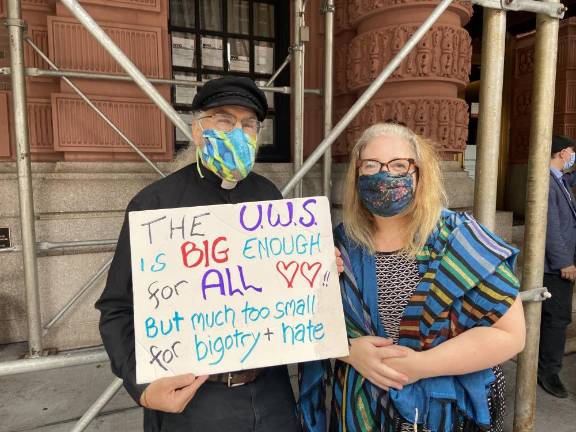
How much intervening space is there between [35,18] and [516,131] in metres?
6.96

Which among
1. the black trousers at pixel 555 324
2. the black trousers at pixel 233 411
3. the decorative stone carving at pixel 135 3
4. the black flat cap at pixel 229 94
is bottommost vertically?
the black trousers at pixel 555 324

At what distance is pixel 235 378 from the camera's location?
1246 mm

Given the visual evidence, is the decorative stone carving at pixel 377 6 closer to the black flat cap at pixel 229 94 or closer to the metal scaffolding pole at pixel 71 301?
the black flat cap at pixel 229 94

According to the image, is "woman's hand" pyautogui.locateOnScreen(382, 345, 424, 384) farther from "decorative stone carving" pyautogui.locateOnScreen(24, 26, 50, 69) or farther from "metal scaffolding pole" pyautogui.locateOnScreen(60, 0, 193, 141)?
"decorative stone carving" pyautogui.locateOnScreen(24, 26, 50, 69)

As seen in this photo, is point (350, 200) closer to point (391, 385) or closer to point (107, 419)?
point (391, 385)

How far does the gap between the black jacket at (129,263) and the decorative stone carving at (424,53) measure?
3.10 meters

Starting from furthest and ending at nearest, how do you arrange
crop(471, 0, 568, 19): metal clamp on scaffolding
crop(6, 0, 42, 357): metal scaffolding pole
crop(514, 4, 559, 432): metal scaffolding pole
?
crop(6, 0, 42, 357): metal scaffolding pole → crop(514, 4, 559, 432): metal scaffolding pole → crop(471, 0, 568, 19): metal clamp on scaffolding

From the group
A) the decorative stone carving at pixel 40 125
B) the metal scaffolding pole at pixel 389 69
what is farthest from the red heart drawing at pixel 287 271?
the decorative stone carving at pixel 40 125

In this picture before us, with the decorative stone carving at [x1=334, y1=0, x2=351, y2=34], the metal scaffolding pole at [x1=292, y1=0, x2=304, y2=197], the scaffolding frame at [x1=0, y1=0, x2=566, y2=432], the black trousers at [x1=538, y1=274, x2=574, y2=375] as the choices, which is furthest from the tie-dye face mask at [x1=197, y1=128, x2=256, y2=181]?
the decorative stone carving at [x1=334, y1=0, x2=351, y2=34]

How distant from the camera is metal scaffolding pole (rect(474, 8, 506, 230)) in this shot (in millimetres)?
1906

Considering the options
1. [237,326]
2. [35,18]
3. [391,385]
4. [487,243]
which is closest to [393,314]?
[391,385]

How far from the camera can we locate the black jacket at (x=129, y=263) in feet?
3.81

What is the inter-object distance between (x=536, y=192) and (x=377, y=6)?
8.66 ft

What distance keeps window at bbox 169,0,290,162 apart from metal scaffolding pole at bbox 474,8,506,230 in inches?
118
